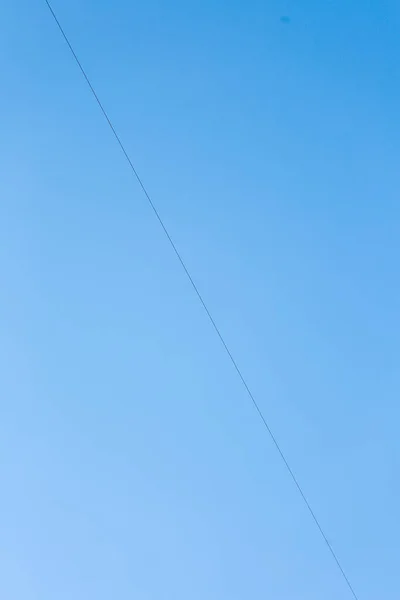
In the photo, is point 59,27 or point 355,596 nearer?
point 59,27

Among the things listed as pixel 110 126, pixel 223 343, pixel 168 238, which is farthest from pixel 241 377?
pixel 110 126

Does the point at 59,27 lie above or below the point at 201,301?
above

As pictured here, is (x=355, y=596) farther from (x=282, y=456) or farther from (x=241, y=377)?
(x=241, y=377)

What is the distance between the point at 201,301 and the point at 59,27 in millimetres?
1462

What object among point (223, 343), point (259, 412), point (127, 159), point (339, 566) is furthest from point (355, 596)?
point (127, 159)

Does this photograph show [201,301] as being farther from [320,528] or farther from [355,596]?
[355,596]

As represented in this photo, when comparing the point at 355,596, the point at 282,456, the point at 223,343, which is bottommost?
the point at 355,596

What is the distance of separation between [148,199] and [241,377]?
3.23ft

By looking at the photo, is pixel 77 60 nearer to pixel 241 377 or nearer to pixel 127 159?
pixel 127 159

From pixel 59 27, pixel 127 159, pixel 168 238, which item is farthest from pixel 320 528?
pixel 59 27

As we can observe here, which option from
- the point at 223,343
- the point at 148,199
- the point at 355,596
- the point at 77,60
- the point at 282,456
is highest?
the point at 77,60

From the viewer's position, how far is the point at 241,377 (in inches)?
156

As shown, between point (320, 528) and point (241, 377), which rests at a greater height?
point (241, 377)

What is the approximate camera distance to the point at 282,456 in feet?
13.0
